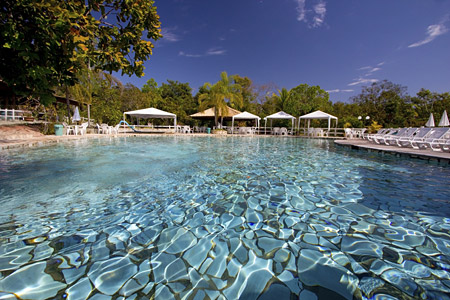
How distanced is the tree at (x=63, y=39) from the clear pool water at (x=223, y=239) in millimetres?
1827

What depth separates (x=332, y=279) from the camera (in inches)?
66.8

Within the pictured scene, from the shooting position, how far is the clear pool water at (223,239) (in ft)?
5.25

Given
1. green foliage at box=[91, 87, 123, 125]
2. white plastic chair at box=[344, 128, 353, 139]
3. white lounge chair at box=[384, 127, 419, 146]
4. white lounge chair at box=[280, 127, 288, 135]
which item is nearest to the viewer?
white lounge chair at box=[384, 127, 419, 146]

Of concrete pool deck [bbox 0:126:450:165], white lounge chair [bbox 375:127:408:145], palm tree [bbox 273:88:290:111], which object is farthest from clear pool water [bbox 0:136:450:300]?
palm tree [bbox 273:88:290:111]

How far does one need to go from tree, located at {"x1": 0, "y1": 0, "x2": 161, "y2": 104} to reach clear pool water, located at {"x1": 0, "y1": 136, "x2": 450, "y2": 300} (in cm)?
183

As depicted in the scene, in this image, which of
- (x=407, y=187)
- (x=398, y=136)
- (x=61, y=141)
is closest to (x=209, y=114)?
(x=61, y=141)

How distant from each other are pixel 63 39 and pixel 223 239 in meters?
3.00

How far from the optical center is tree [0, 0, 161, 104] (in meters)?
2.06

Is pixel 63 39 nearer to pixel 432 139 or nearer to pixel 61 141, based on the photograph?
pixel 61 141

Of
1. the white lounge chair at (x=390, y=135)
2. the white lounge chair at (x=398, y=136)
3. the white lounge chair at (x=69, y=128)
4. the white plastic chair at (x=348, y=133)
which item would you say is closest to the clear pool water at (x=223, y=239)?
the white lounge chair at (x=398, y=136)

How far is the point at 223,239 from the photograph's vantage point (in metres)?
2.29

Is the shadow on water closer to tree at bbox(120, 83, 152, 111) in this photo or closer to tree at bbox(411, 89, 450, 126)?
tree at bbox(120, 83, 152, 111)

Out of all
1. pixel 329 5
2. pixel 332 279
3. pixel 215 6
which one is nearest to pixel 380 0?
pixel 329 5

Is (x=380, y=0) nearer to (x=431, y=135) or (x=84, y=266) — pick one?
(x=431, y=135)
